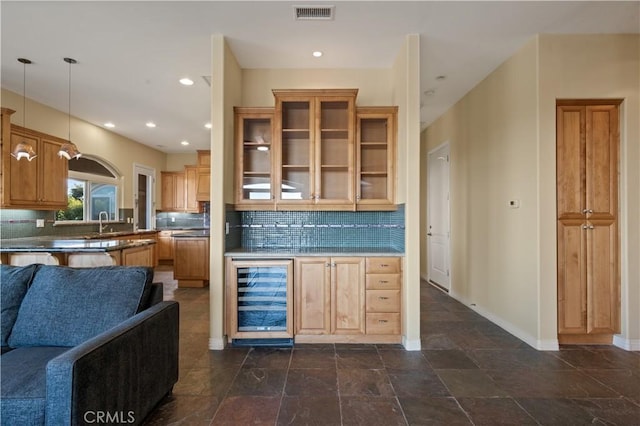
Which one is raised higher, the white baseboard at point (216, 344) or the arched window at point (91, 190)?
the arched window at point (91, 190)

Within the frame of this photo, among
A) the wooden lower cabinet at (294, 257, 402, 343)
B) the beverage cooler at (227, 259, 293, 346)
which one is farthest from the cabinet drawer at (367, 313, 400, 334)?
the beverage cooler at (227, 259, 293, 346)

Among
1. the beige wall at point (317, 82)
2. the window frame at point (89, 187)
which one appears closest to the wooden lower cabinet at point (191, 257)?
the window frame at point (89, 187)

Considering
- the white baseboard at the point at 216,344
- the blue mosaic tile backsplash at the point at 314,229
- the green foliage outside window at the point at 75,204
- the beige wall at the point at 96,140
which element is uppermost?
the beige wall at the point at 96,140

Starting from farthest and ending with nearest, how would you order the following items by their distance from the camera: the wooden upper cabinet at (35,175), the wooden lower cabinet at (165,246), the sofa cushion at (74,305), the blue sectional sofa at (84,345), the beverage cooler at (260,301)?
the wooden lower cabinet at (165,246) < the wooden upper cabinet at (35,175) < the beverage cooler at (260,301) < the sofa cushion at (74,305) < the blue sectional sofa at (84,345)

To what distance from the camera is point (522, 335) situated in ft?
10.0

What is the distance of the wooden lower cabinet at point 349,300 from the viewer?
297 cm

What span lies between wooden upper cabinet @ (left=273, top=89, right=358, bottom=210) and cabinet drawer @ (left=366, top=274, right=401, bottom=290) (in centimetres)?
75

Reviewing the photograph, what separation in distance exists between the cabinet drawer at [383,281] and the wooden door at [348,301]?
8cm

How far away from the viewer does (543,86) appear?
2883 mm

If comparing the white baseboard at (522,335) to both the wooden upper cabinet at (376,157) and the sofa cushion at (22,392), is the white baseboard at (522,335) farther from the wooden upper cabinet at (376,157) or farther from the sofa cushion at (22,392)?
the sofa cushion at (22,392)

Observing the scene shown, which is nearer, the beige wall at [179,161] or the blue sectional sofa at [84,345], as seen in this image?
the blue sectional sofa at [84,345]

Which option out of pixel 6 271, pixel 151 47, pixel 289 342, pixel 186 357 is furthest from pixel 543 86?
pixel 6 271

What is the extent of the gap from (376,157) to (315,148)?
27.1 inches

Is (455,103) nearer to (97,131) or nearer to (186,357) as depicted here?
(186,357)
